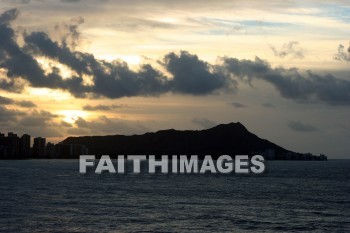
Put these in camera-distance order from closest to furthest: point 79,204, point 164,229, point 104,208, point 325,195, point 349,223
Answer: point 164,229, point 349,223, point 104,208, point 79,204, point 325,195

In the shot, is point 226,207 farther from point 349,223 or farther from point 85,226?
point 85,226

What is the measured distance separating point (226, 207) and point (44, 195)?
3993cm

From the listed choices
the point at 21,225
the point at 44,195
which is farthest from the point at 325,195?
the point at 21,225

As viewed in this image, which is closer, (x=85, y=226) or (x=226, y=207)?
(x=85, y=226)

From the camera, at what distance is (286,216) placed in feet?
313

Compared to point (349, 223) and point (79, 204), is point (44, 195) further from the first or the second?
point (349, 223)

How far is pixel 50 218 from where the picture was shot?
87812 millimetres

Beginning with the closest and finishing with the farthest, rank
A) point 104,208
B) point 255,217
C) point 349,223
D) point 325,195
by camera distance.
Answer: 1. point 349,223
2. point 255,217
3. point 104,208
4. point 325,195

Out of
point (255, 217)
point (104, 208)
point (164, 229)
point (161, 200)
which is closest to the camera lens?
point (164, 229)

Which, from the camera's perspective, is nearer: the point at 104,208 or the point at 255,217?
the point at 255,217

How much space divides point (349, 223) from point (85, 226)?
35808 millimetres

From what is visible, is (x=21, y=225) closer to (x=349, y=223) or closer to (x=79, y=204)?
(x=79, y=204)

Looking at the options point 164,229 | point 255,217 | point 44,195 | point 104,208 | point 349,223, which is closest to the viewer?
point 164,229

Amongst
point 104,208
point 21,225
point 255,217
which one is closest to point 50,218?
point 21,225
